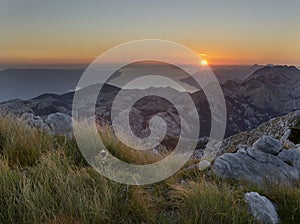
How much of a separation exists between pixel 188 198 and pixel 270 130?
5495 centimetres

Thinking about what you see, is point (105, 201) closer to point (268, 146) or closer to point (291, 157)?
point (268, 146)

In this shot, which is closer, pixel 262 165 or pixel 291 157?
pixel 262 165

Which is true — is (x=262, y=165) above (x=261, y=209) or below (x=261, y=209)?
below

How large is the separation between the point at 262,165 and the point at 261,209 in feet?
15.4

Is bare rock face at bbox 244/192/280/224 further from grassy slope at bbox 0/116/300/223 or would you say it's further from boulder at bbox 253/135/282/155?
boulder at bbox 253/135/282/155

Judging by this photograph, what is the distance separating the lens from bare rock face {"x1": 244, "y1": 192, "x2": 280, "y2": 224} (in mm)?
5523

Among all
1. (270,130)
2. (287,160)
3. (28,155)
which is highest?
(28,155)

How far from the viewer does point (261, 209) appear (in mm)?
5648

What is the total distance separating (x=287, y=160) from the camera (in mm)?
10875

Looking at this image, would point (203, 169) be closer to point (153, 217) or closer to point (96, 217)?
point (153, 217)

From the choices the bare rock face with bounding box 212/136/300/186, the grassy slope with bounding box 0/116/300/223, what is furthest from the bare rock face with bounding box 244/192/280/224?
the bare rock face with bounding box 212/136/300/186

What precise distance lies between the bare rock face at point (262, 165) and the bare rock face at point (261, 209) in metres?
1.75

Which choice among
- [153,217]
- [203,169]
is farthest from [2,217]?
[203,169]

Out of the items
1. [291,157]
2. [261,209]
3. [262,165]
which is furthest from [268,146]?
[261,209]
